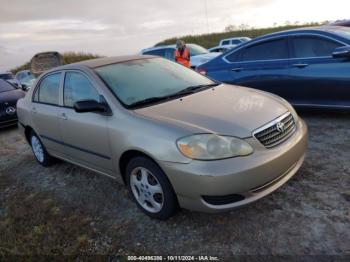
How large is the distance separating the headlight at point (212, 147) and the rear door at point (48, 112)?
87.2 inches

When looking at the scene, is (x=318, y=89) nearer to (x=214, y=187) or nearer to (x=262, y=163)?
(x=262, y=163)

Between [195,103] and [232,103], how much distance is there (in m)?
0.37

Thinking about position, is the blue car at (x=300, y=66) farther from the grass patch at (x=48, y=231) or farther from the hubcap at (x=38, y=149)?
the grass patch at (x=48, y=231)

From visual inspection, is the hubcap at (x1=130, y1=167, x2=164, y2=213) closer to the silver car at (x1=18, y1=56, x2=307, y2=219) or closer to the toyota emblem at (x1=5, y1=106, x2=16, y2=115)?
the silver car at (x1=18, y1=56, x2=307, y2=219)

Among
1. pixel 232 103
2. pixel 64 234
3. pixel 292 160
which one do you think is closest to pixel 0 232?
pixel 64 234

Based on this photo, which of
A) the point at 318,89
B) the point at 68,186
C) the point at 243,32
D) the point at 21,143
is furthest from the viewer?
the point at 243,32

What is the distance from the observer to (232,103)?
3.60m

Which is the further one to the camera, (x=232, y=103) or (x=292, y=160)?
(x=232, y=103)

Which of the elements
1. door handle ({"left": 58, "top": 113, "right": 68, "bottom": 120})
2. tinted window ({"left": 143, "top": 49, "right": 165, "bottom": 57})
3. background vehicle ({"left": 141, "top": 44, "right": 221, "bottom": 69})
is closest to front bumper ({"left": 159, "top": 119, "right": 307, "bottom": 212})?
door handle ({"left": 58, "top": 113, "right": 68, "bottom": 120})

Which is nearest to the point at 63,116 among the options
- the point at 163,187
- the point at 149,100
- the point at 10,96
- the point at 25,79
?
the point at 149,100

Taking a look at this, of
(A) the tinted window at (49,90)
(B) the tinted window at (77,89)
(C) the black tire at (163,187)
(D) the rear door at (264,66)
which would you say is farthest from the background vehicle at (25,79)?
(C) the black tire at (163,187)

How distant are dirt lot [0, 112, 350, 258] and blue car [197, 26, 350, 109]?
105cm

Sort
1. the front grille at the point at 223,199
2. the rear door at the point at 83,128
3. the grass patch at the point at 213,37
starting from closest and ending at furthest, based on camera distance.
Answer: the front grille at the point at 223,199
the rear door at the point at 83,128
the grass patch at the point at 213,37

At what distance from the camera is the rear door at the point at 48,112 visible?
15.1ft
